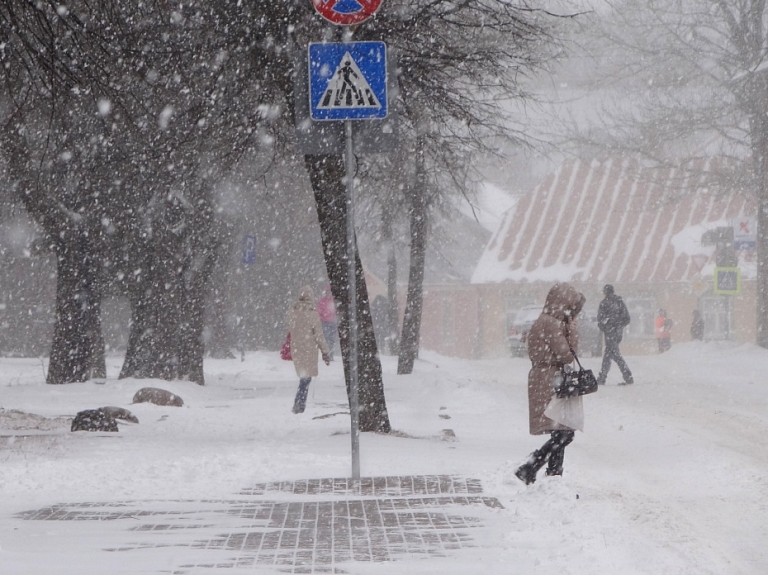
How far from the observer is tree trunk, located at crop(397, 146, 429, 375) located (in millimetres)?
24141

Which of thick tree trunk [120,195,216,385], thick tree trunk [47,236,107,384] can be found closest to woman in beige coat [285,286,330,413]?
thick tree trunk [120,195,216,385]

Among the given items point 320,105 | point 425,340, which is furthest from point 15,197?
point 425,340

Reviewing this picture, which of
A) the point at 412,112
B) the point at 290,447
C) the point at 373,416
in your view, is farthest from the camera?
the point at 412,112

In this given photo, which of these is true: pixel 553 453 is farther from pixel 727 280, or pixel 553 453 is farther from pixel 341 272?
pixel 727 280

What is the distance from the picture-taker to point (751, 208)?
3522 cm

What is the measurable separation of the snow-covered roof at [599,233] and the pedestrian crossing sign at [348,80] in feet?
131

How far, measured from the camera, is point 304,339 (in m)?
16.4

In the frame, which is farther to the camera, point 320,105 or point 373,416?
point 373,416

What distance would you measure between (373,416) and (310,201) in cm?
1895

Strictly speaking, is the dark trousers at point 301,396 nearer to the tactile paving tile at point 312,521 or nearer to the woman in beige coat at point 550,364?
the tactile paving tile at point 312,521

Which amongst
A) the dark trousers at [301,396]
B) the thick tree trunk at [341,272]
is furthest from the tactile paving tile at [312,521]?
the dark trousers at [301,396]

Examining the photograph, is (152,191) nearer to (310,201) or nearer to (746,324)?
(310,201)

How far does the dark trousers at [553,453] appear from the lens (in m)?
8.72

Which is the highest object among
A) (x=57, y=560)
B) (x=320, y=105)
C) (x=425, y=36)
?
(x=425, y=36)
